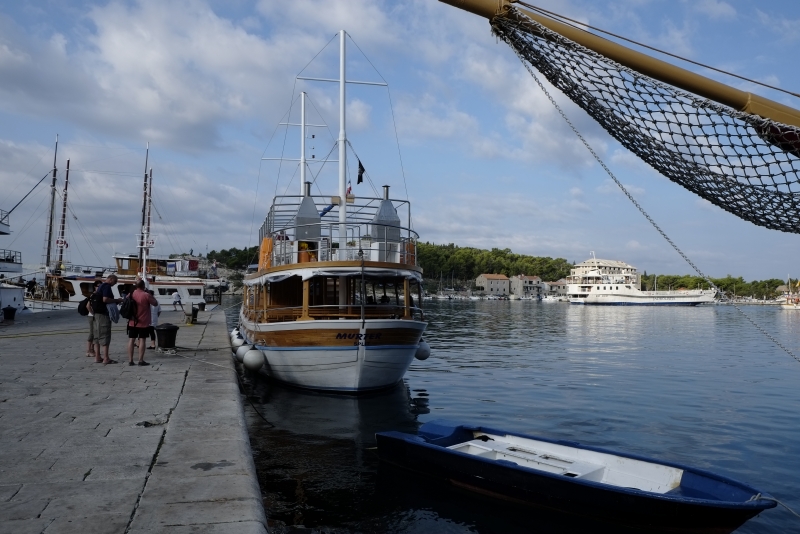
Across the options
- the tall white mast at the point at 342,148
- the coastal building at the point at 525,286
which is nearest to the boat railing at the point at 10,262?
the tall white mast at the point at 342,148

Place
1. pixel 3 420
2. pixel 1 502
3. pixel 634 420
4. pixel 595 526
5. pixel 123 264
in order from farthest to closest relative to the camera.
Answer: pixel 123 264, pixel 634 420, pixel 3 420, pixel 595 526, pixel 1 502

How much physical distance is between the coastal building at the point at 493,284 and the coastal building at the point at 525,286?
2864 mm

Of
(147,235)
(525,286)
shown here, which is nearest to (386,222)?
(147,235)

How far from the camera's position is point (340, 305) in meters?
15.2

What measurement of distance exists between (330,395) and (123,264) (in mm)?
41861

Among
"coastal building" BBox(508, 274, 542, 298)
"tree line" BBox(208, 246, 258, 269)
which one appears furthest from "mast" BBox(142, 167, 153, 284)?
"coastal building" BBox(508, 274, 542, 298)

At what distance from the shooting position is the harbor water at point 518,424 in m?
8.52

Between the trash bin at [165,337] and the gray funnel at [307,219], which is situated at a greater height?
the gray funnel at [307,219]

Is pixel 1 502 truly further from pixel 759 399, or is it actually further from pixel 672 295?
pixel 672 295

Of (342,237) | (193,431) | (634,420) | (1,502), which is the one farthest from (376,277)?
(1,502)

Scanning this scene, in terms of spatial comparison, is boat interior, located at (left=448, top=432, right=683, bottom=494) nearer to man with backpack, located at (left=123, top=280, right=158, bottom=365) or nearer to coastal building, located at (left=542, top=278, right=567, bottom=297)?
man with backpack, located at (left=123, top=280, right=158, bottom=365)

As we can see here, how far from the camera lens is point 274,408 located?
15.2 meters

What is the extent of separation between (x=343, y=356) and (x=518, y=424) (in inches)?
181

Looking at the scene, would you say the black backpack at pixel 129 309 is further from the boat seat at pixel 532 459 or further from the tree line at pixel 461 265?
the tree line at pixel 461 265
